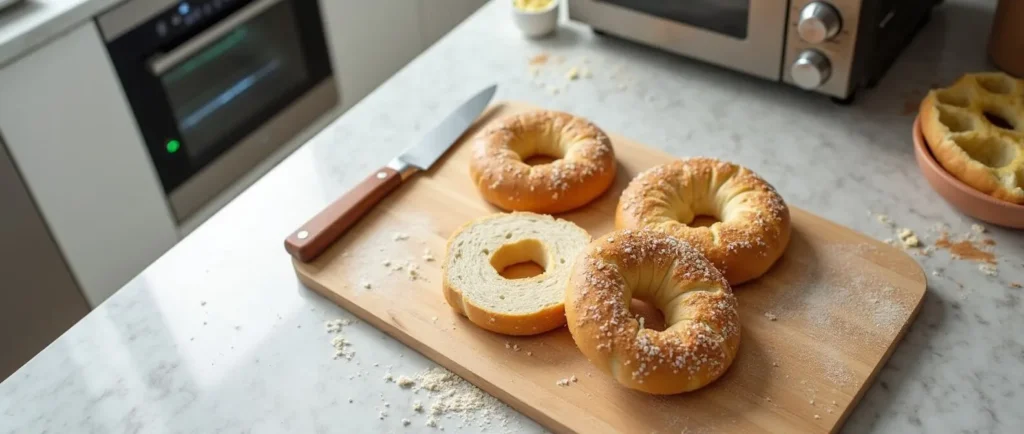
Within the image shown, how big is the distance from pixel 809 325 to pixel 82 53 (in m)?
1.26

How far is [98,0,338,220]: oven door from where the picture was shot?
1570 millimetres

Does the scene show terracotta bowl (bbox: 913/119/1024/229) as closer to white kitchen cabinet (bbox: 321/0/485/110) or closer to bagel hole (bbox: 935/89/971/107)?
bagel hole (bbox: 935/89/971/107)

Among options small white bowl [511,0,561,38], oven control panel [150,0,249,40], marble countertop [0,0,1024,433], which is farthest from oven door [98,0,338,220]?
small white bowl [511,0,561,38]

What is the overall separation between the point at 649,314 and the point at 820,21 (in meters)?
0.48

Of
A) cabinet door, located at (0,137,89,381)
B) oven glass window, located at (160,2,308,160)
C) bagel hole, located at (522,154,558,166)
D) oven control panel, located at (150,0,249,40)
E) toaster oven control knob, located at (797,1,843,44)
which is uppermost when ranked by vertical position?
toaster oven control knob, located at (797,1,843,44)

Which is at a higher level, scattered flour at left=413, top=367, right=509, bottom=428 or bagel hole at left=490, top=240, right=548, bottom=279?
bagel hole at left=490, top=240, right=548, bottom=279

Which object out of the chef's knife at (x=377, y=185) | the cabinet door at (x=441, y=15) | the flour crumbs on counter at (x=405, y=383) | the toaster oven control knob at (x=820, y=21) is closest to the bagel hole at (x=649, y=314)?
the flour crumbs on counter at (x=405, y=383)

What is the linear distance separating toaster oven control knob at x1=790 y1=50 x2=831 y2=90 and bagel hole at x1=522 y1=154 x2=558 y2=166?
1.20 feet

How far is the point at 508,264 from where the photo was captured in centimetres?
103

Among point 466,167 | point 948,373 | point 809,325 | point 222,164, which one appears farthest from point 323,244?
point 222,164

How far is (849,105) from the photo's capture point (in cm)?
126

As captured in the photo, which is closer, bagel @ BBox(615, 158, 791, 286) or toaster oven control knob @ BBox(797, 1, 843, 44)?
bagel @ BBox(615, 158, 791, 286)

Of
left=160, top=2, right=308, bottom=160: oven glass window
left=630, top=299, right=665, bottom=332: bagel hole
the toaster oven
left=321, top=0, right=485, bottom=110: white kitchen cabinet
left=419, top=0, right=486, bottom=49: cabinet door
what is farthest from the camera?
left=419, top=0, right=486, bottom=49: cabinet door

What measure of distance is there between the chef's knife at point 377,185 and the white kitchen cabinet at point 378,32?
78 centimetres
